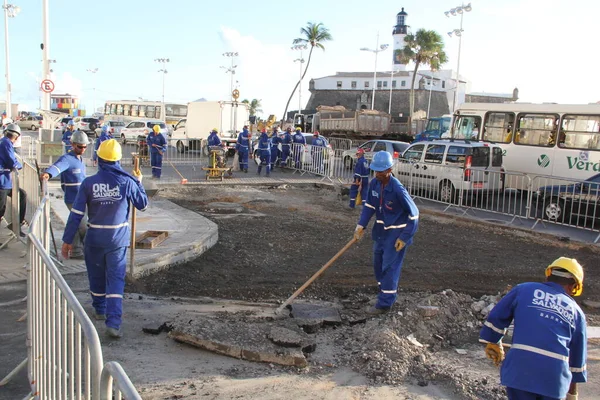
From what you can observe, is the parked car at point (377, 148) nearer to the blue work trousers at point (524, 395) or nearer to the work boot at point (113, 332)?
the work boot at point (113, 332)

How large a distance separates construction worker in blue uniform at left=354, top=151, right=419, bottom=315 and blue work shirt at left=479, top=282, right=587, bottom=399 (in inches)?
114

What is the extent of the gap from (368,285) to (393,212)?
1.49 metres

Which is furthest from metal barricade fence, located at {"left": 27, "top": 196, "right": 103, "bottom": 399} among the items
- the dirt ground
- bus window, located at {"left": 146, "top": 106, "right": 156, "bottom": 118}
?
bus window, located at {"left": 146, "top": 106, "right": 156, "bottom": 118}

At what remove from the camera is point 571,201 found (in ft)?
39.7

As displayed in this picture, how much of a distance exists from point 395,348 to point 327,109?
38692 mm

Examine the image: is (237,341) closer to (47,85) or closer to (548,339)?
(548,339)

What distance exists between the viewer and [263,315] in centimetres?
612

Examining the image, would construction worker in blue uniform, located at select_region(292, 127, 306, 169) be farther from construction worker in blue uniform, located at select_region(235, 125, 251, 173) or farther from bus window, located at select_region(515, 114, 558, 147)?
bus window, located at select_region(515, 114, 558, 147)

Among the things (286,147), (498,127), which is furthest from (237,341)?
(286,147)

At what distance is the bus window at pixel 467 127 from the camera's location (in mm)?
19141

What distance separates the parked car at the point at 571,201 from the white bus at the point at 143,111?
38.5 metres

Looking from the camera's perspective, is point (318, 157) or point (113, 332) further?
point (318, 157)

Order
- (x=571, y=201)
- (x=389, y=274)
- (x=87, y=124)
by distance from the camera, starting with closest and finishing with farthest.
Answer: (x=389, y=274)
(x=571, y=201)
(x=87, y=124)

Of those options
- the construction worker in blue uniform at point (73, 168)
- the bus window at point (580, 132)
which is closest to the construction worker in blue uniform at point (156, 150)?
the construction worker in blue uniform at point (73, 168)
